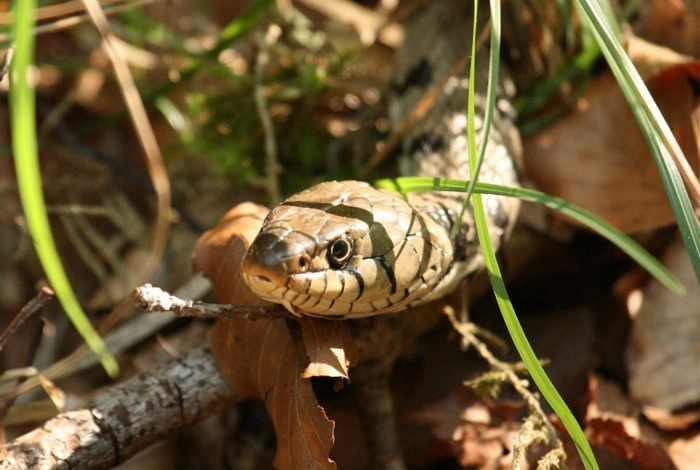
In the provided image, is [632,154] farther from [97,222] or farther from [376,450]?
[97,222]

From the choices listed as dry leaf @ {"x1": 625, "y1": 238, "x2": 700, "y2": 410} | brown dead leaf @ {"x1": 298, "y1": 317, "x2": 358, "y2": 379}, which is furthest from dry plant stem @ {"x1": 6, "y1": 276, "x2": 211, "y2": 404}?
dry leaf @ {"x1": 625, "y1": 238, "x2": 700, "y2": 410}

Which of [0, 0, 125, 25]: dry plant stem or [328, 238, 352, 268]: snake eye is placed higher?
[0, 0, 125, 25]: dry plant stem

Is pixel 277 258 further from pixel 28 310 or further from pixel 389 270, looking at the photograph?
pixel 28 310

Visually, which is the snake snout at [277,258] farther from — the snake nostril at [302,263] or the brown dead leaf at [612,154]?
the brown dead leaf at [612,154]

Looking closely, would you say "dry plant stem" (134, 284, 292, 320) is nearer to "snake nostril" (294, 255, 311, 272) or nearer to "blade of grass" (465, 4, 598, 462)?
"snake nostril" (294, 255, 311, 272)

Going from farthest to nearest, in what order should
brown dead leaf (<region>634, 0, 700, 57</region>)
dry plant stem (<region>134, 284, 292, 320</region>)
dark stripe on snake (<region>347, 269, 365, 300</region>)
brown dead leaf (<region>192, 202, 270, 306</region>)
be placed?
brown dead leaf (<region>634, 0, 700, 57</region>) < brown dead leaf (<region>192, 202, 270, 306</region>) < dark stripe on snake (<region>347, 269, 365, 300</region>) < dry plant stem (<region>134, 284, 292, 320</region>)

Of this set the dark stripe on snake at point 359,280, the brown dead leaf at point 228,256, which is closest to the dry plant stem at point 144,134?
the brown dead leaf at point 228,256

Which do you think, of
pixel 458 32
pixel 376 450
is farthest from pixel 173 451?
pixel 458 32

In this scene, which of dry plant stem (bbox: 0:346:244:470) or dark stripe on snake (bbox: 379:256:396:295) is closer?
dry plant stem (bbox: 0:346:244:470)
